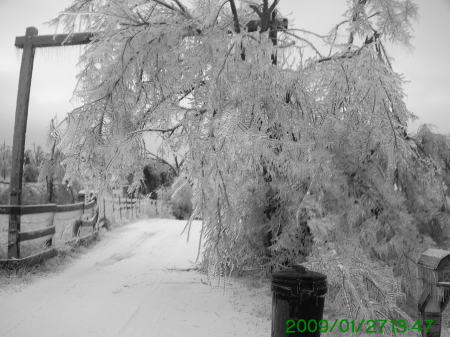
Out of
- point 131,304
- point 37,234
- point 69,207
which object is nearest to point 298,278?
point 131,304

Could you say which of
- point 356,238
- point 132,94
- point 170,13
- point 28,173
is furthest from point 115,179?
point 28,173

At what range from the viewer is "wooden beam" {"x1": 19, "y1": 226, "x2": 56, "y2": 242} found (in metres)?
6.46

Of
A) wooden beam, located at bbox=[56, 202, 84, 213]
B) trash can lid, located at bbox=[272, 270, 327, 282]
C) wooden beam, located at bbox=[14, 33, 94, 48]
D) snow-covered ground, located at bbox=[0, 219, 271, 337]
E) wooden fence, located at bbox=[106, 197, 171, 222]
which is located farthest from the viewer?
wooden fence, located at bbox=[106, 197, 171, 222]

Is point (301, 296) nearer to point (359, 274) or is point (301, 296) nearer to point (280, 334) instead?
point (280, 334)

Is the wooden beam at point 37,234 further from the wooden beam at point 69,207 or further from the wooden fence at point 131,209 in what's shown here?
the wooden fence at point 131,209

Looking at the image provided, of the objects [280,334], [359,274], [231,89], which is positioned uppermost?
[231,89]

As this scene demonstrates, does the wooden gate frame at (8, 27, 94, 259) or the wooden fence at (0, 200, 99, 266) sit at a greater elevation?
the wooden gate frame at (8, 27, 94, 259)

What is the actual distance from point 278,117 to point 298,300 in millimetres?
2084

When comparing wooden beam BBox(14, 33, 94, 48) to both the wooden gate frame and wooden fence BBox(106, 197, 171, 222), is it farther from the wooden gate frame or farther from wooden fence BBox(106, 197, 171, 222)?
wooden fence BBox(106, 197, 171, 222)

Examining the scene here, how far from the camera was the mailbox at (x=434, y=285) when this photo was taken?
291 centimetres

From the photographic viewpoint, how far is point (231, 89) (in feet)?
13.7

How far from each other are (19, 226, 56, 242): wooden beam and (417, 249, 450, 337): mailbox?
583 cm

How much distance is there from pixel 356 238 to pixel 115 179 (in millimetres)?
3280

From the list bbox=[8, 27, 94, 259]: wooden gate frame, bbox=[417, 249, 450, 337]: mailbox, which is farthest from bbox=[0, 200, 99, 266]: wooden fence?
bbox=[417, 249, 450, 337]: mailbox
